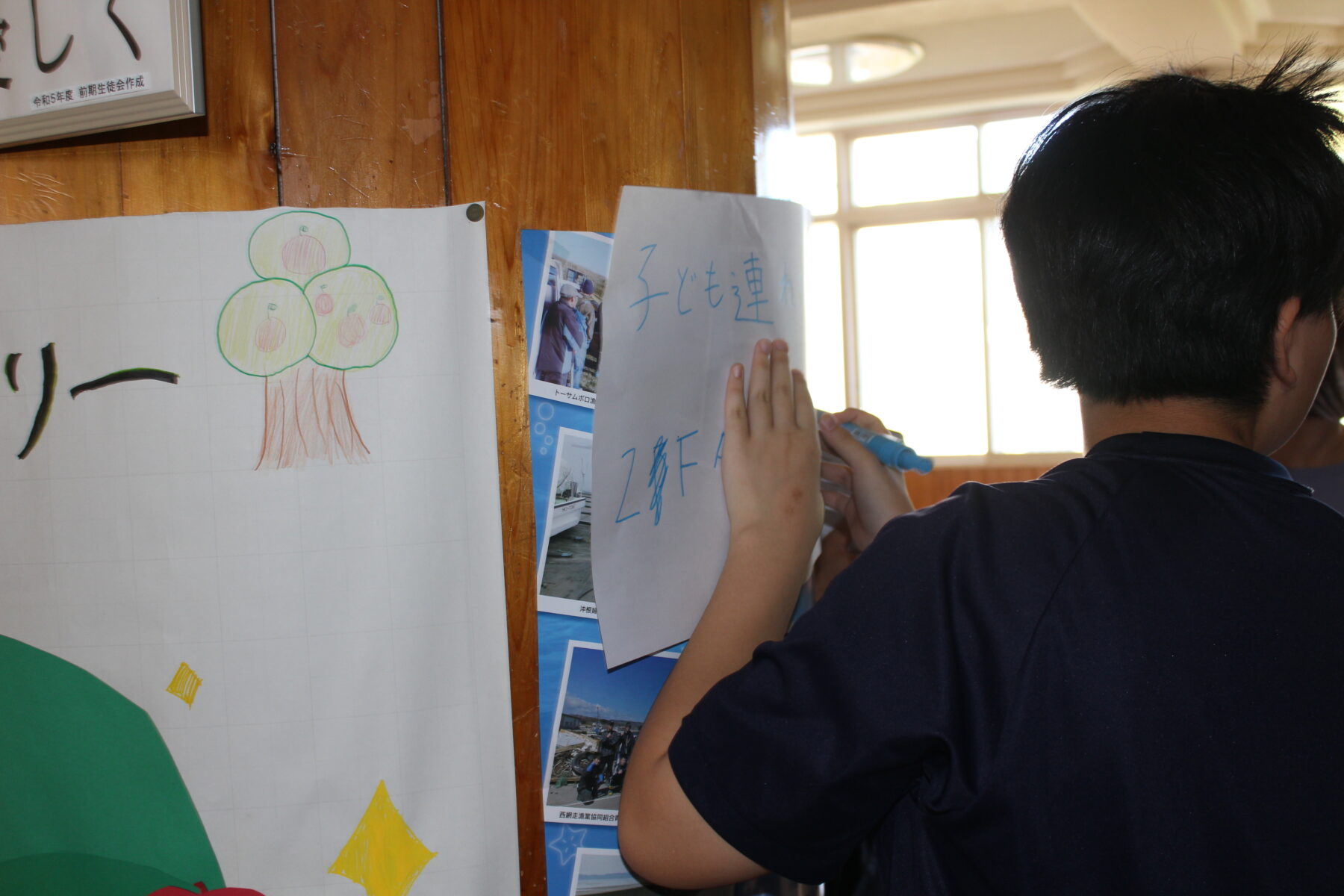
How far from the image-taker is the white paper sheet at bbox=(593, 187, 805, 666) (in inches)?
28.1

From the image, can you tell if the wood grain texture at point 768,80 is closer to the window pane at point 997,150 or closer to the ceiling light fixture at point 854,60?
the ceiling light fixture at point 854,60

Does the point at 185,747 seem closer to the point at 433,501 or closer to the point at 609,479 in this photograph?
the point at 433,501

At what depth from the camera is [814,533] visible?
0.77 metres

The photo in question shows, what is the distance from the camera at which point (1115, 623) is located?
51 cm

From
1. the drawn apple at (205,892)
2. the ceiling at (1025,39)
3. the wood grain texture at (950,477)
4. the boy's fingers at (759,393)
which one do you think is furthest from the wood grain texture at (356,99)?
the wood grain texture at (950,477)

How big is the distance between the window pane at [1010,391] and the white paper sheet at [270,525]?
18.2ft

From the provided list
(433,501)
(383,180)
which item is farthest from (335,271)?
(433,501)

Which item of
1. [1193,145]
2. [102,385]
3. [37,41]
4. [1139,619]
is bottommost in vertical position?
[1139,619]

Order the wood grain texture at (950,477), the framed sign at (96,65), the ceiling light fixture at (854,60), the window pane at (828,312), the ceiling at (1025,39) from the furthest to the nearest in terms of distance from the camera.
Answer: the window pane at (828,312)
the wood grain texture at (950,477)
the ceiling light fixture at (854,60)
the ceiling at (1025,39)
the framed sign at (96,65)

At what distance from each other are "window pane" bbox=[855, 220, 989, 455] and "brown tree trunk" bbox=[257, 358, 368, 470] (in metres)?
5.32

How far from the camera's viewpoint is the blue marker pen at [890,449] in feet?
2.91

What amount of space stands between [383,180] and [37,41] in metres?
0.28

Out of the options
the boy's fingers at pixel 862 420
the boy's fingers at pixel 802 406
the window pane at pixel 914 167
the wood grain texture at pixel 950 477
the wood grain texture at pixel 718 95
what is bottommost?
the wood grain texture at pixel 950 477

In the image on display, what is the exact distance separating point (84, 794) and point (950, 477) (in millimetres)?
5353
